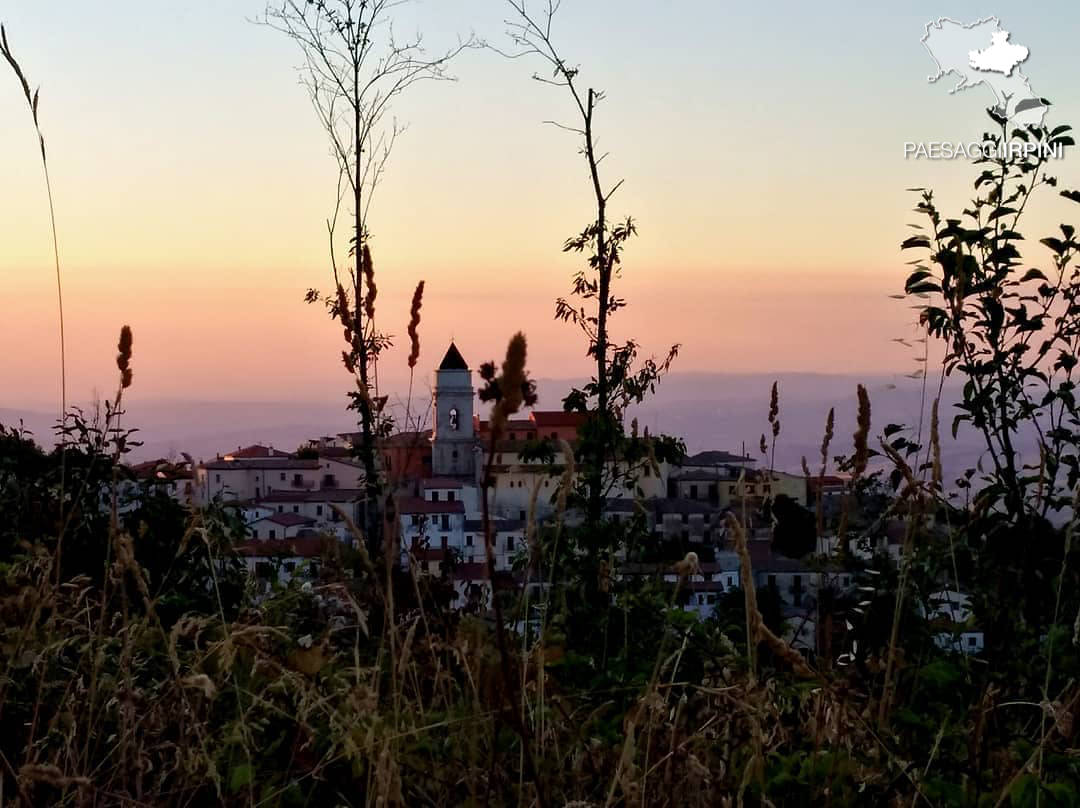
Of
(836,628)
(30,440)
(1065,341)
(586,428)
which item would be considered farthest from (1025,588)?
(30,440)

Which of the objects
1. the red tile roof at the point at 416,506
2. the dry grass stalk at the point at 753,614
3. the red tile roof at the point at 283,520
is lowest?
the red tile roof at the point at 283,520

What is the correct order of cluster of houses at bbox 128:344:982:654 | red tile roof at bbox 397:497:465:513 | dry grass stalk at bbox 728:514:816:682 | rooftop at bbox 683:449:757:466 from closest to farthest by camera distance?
dry grass stalk at bbox 728:514:816:682 → cluster of houses at bbox 128:344:982:654 → red tile roof at bbox 397:497:465:513 → rooftop at bbox 683:449:757:466

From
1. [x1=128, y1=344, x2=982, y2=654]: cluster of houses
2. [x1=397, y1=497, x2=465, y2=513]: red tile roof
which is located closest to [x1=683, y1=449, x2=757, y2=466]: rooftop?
[x1=128, y1=344, x2=982, y2=654]: cluster of houses

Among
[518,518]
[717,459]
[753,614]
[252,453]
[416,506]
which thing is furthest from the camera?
[252,453]

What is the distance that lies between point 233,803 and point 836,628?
5.74ft

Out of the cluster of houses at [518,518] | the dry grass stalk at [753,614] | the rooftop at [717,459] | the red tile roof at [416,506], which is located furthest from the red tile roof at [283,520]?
the dry grass stalk at [753,614]

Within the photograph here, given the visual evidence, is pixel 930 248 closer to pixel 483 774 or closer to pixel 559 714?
pixel 559 714

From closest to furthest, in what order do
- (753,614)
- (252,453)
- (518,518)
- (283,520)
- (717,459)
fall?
(753,614), (518,518), (717,459), (283,520), (252,453)

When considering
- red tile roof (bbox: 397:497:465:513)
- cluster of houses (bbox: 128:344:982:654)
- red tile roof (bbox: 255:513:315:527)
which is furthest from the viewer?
red tile roof (bbox: 255:513:315:527)

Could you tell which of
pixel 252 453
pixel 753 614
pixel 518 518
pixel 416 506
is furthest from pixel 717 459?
pixel 252 453

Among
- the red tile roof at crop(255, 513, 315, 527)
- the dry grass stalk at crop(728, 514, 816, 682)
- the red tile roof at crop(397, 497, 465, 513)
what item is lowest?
the red tile roof at crop(255, 513, 315, 527)

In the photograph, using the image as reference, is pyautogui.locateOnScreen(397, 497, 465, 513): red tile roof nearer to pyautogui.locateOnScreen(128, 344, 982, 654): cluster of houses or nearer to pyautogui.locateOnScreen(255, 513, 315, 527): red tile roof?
pyautogui.locateOnScreen(128, 344, 982, 654): cluster of houses

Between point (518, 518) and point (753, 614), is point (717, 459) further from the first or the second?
point (753, 614)

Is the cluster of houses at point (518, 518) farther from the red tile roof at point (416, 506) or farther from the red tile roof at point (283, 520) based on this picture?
the red tile roof at point (283, 520)
